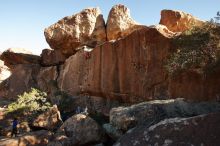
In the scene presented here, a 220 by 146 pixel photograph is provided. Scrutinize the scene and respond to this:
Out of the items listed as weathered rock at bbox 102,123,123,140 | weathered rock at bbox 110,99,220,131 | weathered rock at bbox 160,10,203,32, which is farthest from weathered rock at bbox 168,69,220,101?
weathered rock at bbox 160,10,203,32

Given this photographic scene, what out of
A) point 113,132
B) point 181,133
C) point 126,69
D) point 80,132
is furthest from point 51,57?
point 181,133

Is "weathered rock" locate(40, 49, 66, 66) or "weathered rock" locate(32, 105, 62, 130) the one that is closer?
"weathered rock" locate(32, 105, 62, 130)

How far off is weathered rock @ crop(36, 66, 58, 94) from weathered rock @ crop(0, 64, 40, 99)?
852 millimetres

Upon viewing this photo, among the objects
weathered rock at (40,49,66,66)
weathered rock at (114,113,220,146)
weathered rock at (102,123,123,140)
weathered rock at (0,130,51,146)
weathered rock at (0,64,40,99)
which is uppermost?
weathered rock at (40,49,66,66)

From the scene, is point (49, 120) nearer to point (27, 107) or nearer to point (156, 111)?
point (27, 107)

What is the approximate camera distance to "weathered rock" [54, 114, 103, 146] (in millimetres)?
20688

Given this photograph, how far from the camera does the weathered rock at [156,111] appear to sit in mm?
18366

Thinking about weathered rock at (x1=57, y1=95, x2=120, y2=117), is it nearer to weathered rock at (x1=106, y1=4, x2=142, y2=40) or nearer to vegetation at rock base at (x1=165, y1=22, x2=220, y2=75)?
weathered rock at (x1=106, y1=4, x2=142, y2=40)

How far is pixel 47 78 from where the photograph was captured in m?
38.3

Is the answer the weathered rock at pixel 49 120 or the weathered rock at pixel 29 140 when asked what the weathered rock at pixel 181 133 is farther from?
A: the weathered rock at pixel 49 120

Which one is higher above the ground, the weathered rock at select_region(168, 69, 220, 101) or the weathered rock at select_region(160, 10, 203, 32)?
the weathered rock at select_region(160, 10, 203, 32)

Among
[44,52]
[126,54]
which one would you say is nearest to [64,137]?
[126,54]

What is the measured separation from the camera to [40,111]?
2839 cm

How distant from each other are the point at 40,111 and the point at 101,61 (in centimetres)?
703
